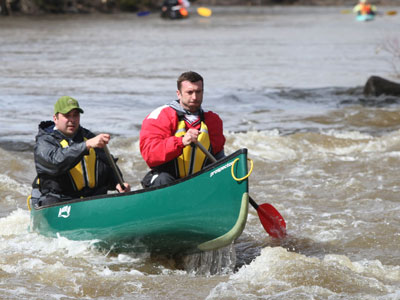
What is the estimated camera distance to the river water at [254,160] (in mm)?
5340

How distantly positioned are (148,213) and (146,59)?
1943 centimetres

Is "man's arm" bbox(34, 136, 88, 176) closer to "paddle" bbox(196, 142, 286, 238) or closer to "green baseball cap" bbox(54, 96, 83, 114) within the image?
"green baseball cap" bbox(54, 96, 83, 114)

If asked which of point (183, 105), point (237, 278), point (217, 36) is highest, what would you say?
point (183, 105)

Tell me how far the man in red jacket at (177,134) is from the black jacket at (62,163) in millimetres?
373

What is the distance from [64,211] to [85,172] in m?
0.34

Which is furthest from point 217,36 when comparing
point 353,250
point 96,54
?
point 353,250

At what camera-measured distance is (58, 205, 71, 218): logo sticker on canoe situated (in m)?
5.52

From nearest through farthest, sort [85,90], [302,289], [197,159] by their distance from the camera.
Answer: [302,289]
[197,159]
[85,90]

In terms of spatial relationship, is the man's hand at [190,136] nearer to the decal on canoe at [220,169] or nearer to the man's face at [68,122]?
the decal on canoe at [220,169]

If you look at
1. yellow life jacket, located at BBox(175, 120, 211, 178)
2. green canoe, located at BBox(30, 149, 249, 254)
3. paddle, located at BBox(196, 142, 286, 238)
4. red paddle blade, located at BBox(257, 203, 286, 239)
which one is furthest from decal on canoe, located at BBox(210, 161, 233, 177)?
red paddle blade, located at BBox(257, 203, 286, 239)

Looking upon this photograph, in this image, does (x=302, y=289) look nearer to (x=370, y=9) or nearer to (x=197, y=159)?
(x=197, y=159)

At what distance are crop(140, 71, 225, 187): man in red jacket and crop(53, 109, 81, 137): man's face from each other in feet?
1.64

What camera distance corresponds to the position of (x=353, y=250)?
6.45 meters

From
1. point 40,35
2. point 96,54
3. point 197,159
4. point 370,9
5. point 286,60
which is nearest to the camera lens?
point 197,159
